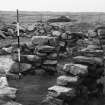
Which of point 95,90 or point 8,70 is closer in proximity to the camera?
point 95,90

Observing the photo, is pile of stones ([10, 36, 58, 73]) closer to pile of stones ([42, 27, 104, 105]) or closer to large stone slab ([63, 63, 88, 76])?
pile of stones ([42, 27, 104, 105])

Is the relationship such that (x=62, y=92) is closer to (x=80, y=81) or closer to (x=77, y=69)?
(x=80, y=81)

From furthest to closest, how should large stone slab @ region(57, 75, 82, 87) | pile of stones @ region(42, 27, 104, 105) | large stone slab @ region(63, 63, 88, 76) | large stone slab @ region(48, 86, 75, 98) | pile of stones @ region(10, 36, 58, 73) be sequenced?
pile of stones @ region(10, 36, 58, 73) → large stone slab @ region(63, 63, 88, 76) → large stone slab @ region(57, 75, 82, 87) → pile of stones @ region(42, 27, 104, 105) → large stone slab @ region(48, 86, 75, 98)

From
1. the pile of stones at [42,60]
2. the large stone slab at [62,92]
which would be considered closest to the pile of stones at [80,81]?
the large stone slab at [62,92]

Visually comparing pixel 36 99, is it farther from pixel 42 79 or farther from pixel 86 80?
pixel 42 79

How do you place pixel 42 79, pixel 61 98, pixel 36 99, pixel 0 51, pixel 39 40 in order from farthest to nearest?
pixel 0 51 < pixel 39 40 < pixel 42 79 < pixel 36 99 < pixel 61 98

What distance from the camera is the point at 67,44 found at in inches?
877

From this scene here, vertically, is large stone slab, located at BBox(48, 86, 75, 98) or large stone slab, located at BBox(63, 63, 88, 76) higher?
large stone slab, located at BBox(63, 63, 88, 76)

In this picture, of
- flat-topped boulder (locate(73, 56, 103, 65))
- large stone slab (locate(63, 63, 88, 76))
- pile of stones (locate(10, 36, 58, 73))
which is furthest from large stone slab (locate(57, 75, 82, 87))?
pile of stones (locate(10, 36, 58, 73))

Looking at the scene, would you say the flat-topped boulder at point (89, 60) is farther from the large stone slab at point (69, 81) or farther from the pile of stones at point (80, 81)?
the large stone slab at point (69, 81)

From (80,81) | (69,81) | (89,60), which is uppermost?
(89,60)

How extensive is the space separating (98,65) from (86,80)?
810 mm

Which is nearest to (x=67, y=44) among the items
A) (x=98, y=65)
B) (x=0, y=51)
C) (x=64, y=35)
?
(x=64, y=35)

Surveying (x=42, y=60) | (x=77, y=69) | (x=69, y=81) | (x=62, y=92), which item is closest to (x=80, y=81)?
(x=77, y=69)
